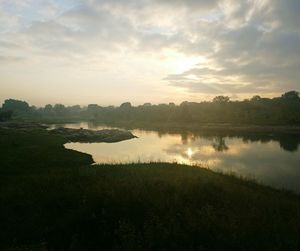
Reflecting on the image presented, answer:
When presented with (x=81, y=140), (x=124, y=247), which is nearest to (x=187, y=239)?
(x=124, y=247)

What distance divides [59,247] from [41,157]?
33831 mm

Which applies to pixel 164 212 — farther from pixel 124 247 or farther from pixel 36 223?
pixel 36 223

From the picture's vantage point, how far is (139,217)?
1706cm

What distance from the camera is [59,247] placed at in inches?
558

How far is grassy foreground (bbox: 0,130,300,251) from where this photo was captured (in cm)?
1402

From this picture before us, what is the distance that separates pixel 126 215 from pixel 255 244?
695 centimetres

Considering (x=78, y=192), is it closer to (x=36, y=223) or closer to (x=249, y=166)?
(x=36, y=223)

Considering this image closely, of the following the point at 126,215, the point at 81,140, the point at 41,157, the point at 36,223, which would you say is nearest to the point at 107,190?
the point at 126,215

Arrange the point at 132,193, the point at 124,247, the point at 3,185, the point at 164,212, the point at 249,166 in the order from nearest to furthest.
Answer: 1. the point at 124,247
2. the point at 164,212
3. the point at 132,193
4. the point at 3,185
5. the point at 249,166

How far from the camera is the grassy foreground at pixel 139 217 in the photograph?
14.0 meters

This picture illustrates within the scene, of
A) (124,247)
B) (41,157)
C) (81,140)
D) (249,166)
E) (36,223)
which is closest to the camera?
(124,247)

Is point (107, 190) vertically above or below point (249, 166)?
above

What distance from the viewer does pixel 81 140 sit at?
93062mm

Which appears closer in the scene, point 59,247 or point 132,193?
point 59,247
